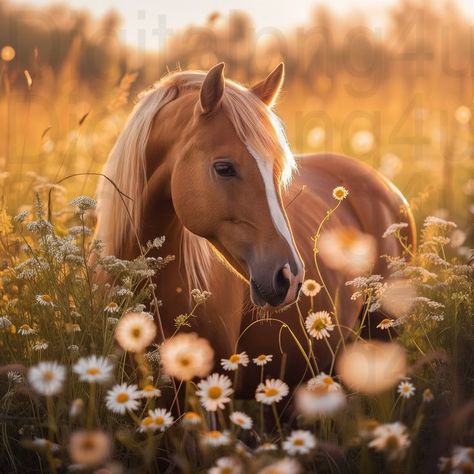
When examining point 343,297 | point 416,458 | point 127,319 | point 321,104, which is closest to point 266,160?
point 127,319

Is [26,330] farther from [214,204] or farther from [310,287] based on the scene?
[310,287]

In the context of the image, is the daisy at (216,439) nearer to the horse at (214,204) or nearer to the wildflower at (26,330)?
the horse at (214,204)

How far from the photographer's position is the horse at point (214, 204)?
279 centimetres

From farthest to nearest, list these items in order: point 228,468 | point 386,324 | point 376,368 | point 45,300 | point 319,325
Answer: point 45,300, point 386,324, point 376,368, point 319,325, point 228,468

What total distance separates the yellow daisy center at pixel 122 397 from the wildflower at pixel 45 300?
0.81m

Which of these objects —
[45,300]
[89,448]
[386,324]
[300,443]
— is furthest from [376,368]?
[45,300]

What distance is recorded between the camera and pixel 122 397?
2.16 m

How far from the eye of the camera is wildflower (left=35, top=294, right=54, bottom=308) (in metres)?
2.85

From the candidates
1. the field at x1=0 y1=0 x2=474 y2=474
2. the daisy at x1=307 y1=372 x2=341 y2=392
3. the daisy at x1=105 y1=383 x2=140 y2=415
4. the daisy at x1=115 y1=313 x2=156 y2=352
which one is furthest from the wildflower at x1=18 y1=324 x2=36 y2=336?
the daisy at x1=307 y1=372 x2=341 y2=392

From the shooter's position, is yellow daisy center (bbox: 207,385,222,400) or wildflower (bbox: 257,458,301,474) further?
yellow daisy center (bbox: 207,385,222,400)

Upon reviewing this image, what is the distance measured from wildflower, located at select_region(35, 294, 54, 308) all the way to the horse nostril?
915mm

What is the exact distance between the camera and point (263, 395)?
7.32 ft

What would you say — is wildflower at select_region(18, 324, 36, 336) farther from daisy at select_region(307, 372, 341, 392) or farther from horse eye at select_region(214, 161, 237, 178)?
daisy at select_region(307, 372, 341, 392)

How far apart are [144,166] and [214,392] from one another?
1.26 meters
